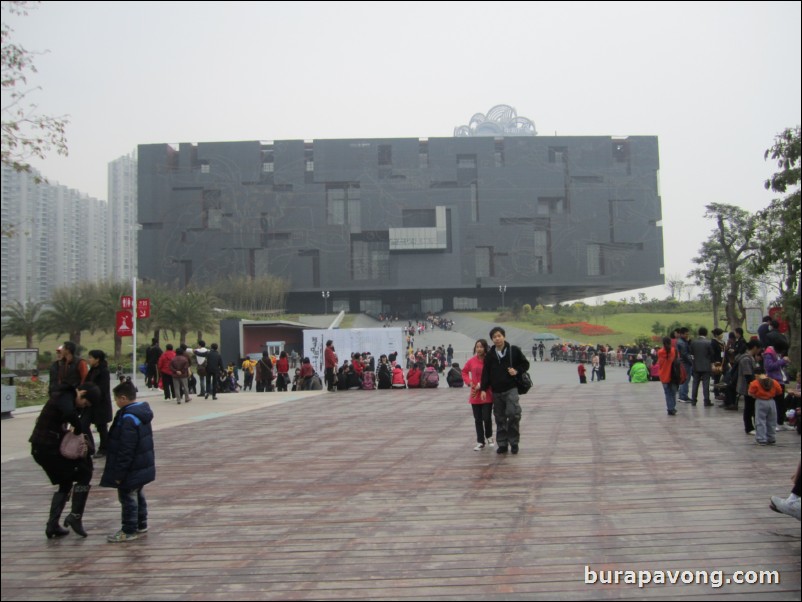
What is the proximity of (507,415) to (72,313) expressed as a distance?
2883cm

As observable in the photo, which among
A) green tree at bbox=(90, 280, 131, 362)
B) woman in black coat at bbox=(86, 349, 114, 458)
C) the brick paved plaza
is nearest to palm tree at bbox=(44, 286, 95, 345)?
green tree at bbox=(90, 280, 131, 362)

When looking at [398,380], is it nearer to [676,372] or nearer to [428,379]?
[428,379]

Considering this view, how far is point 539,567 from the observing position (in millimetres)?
3965

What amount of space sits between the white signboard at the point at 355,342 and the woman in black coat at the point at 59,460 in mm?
15925

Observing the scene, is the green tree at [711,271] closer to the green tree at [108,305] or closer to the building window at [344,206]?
the green tree at [108,305]

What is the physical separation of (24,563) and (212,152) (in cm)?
7100

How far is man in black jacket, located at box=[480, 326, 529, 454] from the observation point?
7.50m

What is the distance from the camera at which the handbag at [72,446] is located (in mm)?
4793

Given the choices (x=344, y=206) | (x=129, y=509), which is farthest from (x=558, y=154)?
(x=129, y=509)

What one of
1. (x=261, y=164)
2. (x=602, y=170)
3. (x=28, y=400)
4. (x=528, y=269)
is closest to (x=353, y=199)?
(x=261, y=164)

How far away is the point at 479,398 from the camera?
7.95 metres

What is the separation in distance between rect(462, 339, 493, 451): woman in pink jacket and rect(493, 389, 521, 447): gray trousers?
25 centimetres

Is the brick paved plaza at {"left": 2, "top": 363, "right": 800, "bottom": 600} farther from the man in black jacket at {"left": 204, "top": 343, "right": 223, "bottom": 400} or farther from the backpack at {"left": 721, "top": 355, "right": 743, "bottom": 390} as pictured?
the man in black jacket at {"left": 204, "top": 343, "right": 223, "bottom": 400}

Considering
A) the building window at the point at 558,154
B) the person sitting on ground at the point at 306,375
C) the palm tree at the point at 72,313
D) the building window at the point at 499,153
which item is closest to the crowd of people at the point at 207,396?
the person sitting on ground at the point at 306,375
